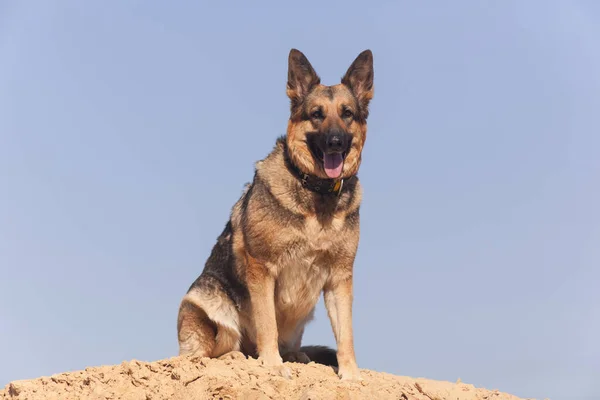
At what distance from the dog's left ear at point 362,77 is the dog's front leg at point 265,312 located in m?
2.45

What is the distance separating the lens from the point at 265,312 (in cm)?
838

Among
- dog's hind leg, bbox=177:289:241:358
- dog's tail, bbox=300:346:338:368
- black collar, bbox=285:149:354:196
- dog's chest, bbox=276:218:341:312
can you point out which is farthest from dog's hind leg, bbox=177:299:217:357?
black collar, bbox=285:149:354:196

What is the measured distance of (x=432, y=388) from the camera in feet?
29.8

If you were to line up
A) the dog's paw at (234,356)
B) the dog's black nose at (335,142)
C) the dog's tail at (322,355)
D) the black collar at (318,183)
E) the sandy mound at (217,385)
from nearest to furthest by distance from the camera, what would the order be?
the sandy mound at (217,385) < the dog's black nose at (335,142) < the black collar at (318,183) < the dog's paw at (234,356) < the dog's tail at (322,355)

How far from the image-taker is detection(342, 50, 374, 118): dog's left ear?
29.6 feet

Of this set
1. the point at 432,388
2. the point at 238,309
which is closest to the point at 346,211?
the point at 238,309

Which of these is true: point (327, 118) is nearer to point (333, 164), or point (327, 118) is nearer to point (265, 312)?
point (333, 164)

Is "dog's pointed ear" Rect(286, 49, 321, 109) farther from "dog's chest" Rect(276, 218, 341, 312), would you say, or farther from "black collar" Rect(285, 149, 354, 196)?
"dog's chest" Rect(276, 218, 341, 312)

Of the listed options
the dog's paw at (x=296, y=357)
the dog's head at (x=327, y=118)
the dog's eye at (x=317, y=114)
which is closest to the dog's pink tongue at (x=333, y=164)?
the dog's head at (x=327, y=118)

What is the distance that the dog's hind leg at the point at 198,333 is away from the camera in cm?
910

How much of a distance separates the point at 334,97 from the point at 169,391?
396cm

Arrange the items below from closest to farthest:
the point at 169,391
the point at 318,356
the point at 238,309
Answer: the point at 169,391, the point at 238,309, the point at 318,356

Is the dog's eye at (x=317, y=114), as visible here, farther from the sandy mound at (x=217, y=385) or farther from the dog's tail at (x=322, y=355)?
the dog's tail at (x=322, y=355)

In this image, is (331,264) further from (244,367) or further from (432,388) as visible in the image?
(432,388)
